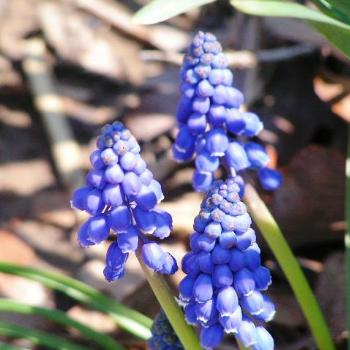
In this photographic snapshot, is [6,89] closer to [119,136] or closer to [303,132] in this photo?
[303,132]

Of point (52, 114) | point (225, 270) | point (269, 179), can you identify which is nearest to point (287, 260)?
point (269, 179)

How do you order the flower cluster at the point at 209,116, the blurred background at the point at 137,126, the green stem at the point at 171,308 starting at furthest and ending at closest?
the blurred background at the point at 137,126
the flower cluster at the point at 209,116
the green stem at the point at 171,308

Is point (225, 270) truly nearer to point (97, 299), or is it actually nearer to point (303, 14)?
point (303, 14)

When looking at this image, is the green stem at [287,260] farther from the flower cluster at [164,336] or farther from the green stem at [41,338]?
the green stem at [41,338]

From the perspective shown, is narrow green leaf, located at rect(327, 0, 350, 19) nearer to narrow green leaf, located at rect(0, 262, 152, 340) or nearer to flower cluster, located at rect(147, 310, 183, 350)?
flower cluster, located at rect(147, 310, 183, 350)

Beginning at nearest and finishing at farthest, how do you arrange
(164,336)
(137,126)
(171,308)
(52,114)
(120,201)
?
(120,201), (171,308), (164,336), (137,126), (52,114)

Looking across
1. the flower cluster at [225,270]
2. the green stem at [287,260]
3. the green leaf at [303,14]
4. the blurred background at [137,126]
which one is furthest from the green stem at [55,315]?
the green leaf at [303,14]
